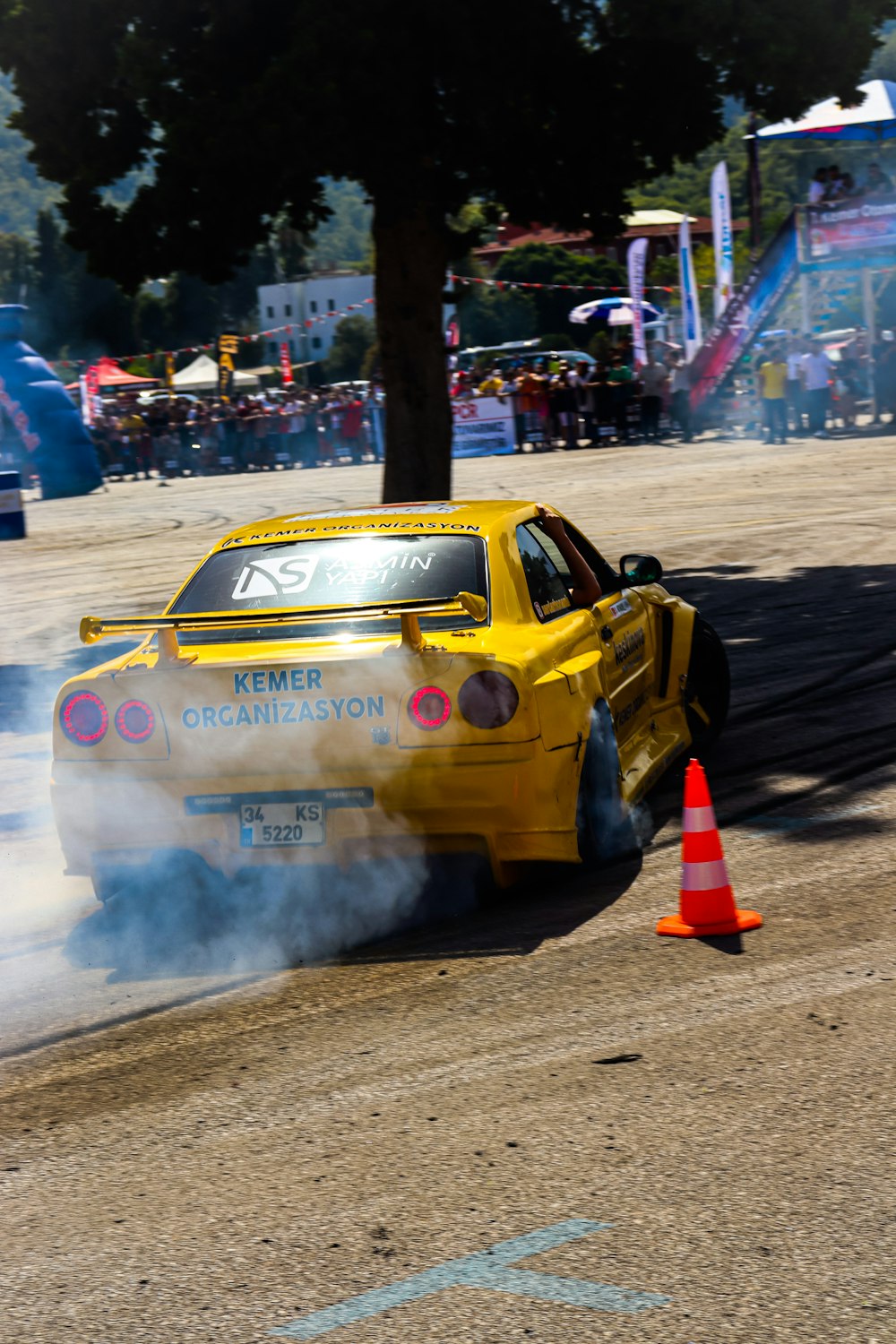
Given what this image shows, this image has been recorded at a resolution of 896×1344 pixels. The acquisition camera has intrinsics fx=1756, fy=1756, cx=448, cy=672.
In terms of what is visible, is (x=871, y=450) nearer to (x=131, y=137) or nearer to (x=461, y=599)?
(x=131, y=137)

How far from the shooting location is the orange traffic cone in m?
5.50

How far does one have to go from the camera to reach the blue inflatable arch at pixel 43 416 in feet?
115

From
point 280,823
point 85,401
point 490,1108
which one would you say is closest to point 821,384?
point 85,401

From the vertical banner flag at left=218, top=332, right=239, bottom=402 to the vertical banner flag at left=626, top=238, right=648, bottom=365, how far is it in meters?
13.3

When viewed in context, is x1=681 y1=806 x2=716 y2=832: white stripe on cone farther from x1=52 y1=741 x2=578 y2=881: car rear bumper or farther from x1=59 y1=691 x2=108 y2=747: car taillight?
x1=59 y1=691 x2=108 y2=747: car taillight

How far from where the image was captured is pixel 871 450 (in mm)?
27438

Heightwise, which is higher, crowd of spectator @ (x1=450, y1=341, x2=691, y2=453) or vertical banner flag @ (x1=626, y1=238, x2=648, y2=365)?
vertical banner flag @ (x1=626, y1=238, x2=648, y2=365)

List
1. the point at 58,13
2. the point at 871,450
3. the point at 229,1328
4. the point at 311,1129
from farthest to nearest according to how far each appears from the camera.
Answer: the point at 871,450 < the point at 58,13 < the point at 311,1129 < the point at 229,1328

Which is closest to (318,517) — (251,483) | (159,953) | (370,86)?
(159,953)

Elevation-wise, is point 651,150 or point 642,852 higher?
point 651,150

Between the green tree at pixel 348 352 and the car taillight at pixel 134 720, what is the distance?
98.8m

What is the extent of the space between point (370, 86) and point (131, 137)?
2.95m

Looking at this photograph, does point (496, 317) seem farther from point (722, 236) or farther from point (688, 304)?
point (722, 236)

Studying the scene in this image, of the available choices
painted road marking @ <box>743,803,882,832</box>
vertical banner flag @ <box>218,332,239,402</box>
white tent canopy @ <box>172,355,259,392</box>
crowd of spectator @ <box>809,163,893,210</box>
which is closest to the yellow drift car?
painted road marking @ <box>743,803,882,832</box>
